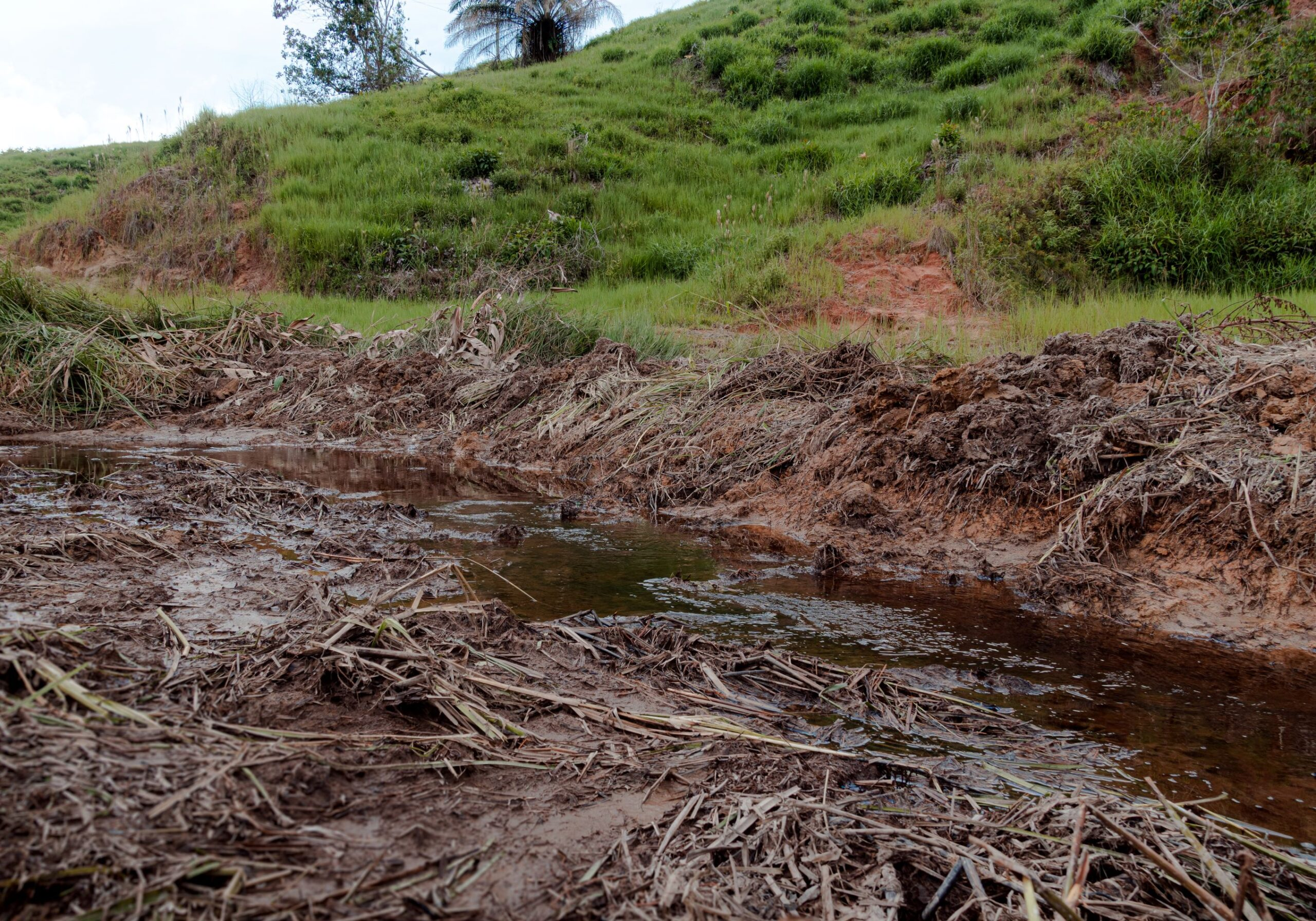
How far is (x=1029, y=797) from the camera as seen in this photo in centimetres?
178

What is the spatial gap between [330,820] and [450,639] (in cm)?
87

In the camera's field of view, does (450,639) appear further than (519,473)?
No

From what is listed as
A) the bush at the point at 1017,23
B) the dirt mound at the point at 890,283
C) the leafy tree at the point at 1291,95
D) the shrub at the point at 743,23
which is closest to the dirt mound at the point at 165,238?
the dirt mound at the point at 890,283

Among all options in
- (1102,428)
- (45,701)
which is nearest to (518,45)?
(1102,428)

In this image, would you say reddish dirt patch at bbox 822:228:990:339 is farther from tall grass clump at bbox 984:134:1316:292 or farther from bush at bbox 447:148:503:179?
bush at bbox 447:148:503:179

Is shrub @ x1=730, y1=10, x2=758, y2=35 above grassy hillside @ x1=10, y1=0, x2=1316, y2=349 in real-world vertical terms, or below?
above

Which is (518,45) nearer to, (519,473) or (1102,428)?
(519,473)

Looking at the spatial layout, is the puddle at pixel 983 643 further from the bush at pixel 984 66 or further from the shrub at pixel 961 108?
the bush at pixel 984 66

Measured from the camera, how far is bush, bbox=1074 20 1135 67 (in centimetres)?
1404

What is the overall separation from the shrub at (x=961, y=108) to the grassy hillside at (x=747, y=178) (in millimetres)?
44

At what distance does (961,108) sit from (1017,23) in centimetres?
473

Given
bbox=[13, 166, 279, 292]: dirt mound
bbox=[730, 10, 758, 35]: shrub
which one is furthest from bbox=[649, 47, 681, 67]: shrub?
bbox=[13, 166, 279, 292]: dirt mound

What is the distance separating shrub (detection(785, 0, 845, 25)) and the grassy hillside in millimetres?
73

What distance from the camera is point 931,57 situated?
1697 cm
